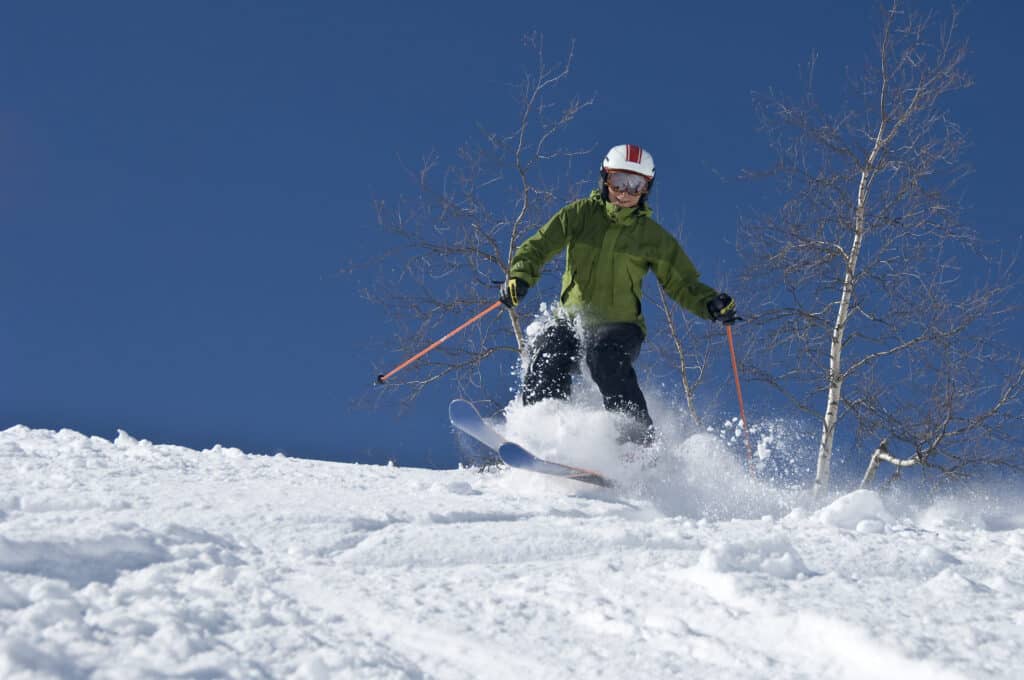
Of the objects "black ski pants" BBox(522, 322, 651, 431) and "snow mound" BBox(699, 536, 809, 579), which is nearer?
"snow mound" BBox(699, 536, 809, 579)

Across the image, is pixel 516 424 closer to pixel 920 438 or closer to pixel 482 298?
pixel 482 298

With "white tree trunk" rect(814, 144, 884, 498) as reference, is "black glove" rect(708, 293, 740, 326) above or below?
below

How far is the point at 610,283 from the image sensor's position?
5.70 metres

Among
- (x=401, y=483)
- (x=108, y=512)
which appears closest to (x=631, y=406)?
(x=401, y=483)

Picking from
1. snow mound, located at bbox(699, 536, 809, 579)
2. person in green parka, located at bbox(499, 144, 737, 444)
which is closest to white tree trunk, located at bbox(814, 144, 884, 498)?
person in green parka, located at bbox(499, 144, 737, 444)

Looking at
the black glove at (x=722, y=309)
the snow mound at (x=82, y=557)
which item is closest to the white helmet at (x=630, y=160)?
the black glove at (x=722, y=309)

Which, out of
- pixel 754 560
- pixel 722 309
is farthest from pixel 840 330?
pixel 754 560

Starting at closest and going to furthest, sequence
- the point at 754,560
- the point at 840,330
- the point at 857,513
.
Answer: the point at 754,560, the point at 857,513, the point at 840,330

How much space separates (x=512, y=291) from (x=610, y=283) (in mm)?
701

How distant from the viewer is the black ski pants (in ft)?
18.1

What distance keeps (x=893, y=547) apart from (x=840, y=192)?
7.18 meters

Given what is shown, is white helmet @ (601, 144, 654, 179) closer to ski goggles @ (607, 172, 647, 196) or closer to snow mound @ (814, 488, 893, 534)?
ski goggles @ (607, 172, 647, 196)

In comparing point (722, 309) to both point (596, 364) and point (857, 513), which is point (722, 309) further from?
point (857, 513)

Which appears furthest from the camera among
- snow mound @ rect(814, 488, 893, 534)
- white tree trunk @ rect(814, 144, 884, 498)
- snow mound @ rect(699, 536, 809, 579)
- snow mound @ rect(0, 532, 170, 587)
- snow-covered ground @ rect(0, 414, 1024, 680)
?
white tree trunk @ rect(814, 144, 884, 498)
